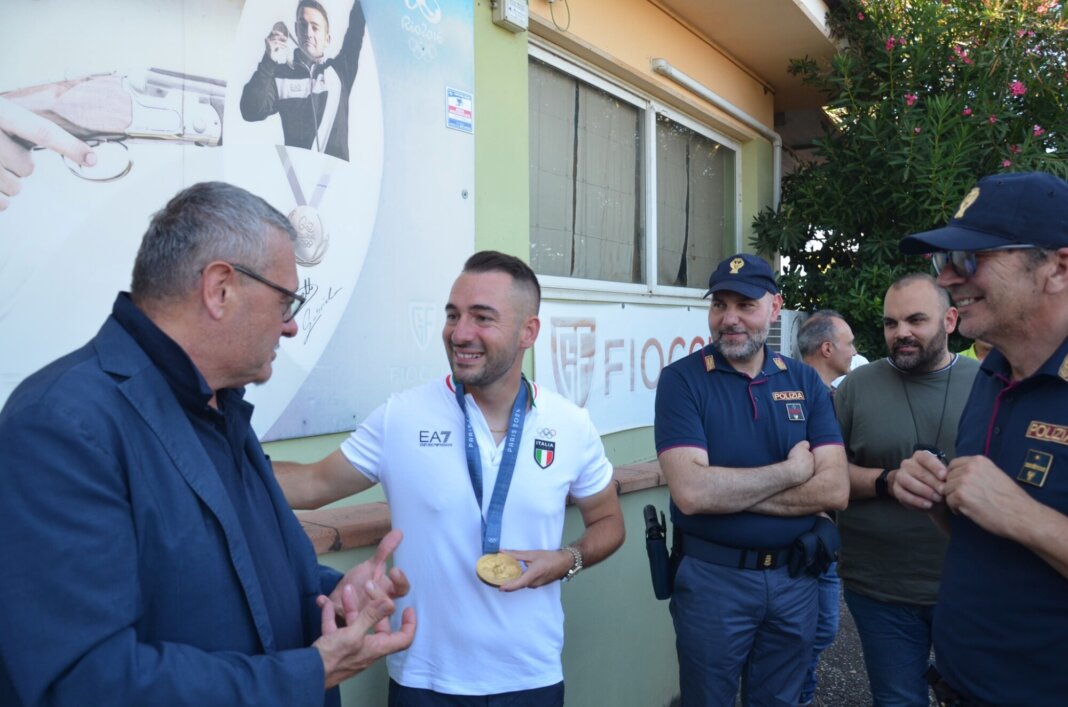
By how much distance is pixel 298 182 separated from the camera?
2.79 metres

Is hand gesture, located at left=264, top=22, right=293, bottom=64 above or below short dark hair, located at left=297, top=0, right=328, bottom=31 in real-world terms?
below

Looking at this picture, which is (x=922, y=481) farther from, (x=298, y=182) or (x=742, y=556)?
(x=298, y=182)

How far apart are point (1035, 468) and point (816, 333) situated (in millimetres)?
3364

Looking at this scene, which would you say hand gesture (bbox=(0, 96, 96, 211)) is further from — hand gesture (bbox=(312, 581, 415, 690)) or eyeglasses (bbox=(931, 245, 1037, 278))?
eyeglasses (bbox=(931, 245, 1037, 278))

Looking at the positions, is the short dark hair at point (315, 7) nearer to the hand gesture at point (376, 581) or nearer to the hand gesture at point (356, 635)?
the hand gesture at point (376, 581)

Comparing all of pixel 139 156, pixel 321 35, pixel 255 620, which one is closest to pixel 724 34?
pixel 321 35

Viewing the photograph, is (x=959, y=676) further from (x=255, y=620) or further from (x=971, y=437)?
(x=255, y=620)

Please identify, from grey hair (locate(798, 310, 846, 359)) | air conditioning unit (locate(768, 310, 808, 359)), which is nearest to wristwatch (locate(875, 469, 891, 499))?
grey hair (locate(798, 310, 846, 359))

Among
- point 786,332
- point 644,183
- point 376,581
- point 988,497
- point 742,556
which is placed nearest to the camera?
point 376,581

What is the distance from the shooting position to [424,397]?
8.18 feet

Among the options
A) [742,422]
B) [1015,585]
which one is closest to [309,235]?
[742,422]

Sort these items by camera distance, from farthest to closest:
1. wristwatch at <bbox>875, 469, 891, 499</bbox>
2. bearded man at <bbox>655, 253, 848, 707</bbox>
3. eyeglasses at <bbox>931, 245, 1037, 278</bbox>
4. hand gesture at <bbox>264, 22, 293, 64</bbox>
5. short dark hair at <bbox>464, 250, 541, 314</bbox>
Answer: wristwatch at <bbox>875, 469, 891, 499</bbox> → bearded man at <bbox>655, 253, 848, 707</bbox> → hand gesture at <bbox>264, 22, 293, 64</bbox> → short dark hair at <bbox>464, 250, 541, 314</bbox> → eyeglasses at <bbox>931, 245, 1037, 278</bbox>

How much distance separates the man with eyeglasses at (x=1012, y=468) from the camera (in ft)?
6.13

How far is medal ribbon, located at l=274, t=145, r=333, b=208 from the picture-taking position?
8.95 feet
